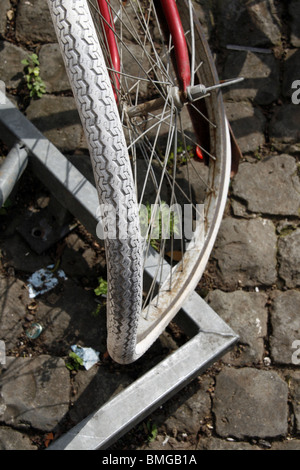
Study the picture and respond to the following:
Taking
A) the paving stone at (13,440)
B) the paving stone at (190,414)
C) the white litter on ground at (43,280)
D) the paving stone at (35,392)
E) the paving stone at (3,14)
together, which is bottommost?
the paving stone at (190,414)

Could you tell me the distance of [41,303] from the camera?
10.2 ft

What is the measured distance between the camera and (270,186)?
11.4 ft

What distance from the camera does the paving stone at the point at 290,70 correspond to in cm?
373

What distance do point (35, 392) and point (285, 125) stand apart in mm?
2325

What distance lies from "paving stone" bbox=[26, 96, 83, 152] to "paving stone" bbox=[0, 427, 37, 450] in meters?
1.71

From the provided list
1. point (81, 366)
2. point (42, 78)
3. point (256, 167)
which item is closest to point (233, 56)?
point (256, 167)

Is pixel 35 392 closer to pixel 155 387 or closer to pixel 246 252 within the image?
pixel 155 387

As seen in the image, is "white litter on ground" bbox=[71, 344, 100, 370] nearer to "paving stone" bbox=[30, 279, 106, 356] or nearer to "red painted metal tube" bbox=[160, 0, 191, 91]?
"paving stone" bbox=[30, 279, 106, 356]

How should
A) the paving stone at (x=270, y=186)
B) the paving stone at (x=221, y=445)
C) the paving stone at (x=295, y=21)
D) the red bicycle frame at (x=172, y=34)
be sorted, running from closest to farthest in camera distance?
1. the red bicycle frame at (x=172, y=34)
2. the paving stone at (x=221, y=445)
3. the paving stone at (x=270, y=186)
4. the paving stone at (x=295, y=21)

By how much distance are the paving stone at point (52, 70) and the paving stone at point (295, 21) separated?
1.65m

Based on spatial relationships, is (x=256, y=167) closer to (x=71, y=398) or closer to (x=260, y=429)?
(x=260, y=429)
